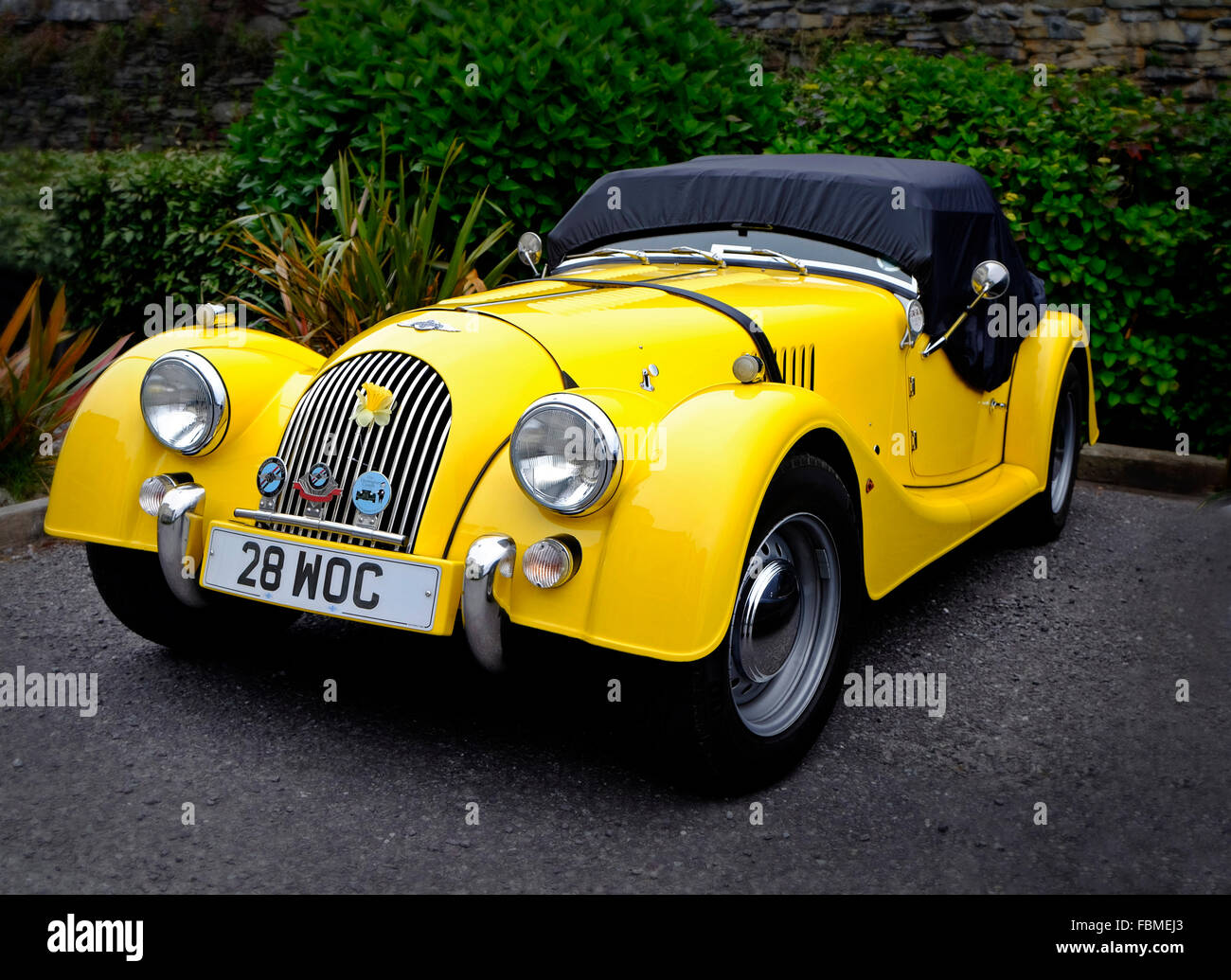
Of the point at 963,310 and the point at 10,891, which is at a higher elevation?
the point at 963,310

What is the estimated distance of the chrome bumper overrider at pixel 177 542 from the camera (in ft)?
8.92

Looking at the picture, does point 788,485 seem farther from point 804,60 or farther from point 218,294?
point 804,60

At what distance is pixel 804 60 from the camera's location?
11359 millimetres

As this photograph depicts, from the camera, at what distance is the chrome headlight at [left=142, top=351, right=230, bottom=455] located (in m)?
2.85

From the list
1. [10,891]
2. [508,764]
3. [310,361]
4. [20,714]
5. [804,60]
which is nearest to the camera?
[10,891]

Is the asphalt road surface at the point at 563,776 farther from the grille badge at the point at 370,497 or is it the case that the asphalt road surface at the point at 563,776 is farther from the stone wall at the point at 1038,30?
the stone wall at the point at 1038,30

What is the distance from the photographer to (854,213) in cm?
367

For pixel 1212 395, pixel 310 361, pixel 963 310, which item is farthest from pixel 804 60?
pixel 310 361

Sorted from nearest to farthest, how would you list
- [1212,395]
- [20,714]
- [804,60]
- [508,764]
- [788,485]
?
[788,485], [508,764], [20,714], [1212,395], [804,60]

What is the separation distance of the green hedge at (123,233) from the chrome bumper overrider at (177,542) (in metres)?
4.44

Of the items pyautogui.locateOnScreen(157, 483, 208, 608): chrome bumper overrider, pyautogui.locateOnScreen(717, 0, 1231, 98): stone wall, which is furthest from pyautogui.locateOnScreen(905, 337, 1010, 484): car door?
pyautogui.locateOnScreen(717, 0, 1231, 98): stone wall

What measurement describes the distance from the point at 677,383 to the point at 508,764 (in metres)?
1.04

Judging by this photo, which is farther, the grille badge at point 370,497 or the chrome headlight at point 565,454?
the grille badge at point 370,497

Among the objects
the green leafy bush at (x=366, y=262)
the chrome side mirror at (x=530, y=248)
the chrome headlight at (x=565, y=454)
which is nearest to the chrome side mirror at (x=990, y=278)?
the chrome side mirror at (x=530, y=248)
